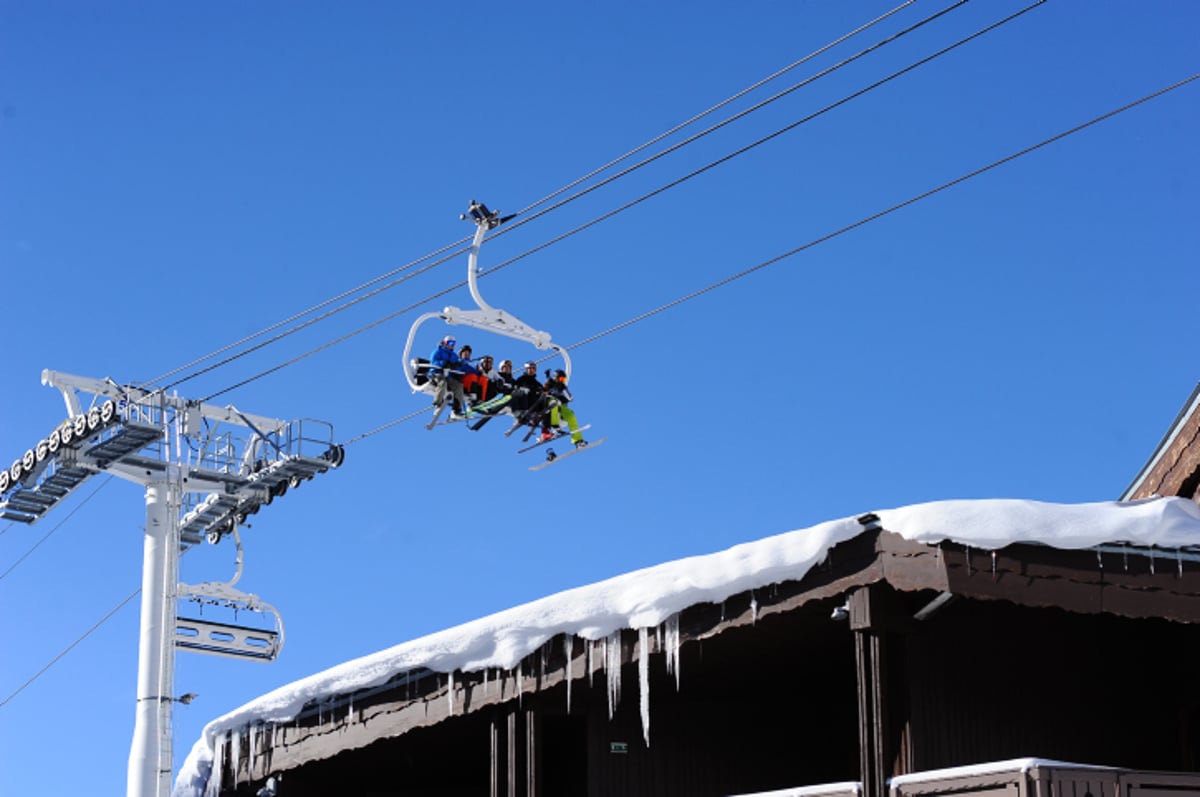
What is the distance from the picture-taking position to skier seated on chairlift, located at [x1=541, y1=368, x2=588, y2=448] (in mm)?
22469

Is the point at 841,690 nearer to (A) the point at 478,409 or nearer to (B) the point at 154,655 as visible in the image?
(A) the point at 478,409

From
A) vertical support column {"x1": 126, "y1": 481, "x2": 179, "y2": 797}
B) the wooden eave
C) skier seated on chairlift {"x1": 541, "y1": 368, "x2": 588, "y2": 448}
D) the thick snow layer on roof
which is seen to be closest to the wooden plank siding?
the wooden eave

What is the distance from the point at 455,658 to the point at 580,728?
8.19 feet

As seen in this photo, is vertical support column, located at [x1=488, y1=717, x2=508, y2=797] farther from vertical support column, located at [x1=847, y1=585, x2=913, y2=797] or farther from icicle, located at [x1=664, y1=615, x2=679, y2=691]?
vertical support column, located at [x1=847, y1=585, x2=913, y2=797]

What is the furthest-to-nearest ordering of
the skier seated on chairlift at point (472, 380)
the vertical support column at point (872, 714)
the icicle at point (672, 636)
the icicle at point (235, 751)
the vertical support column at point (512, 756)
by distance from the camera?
the icicle at point (235, 751), the skier seated on chairlift at point (472, 380), the vertical support column at point (512, 756), the icicle at point (672, 636), the vertical support column at point (872, 714)

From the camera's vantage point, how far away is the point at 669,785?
67.9ft

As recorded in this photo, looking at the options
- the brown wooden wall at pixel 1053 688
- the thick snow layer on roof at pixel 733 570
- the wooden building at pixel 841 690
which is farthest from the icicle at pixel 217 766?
the brown wooden wall at pixel 1053 688

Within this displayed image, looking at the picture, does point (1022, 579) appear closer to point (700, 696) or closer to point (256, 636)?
point (700, 696)

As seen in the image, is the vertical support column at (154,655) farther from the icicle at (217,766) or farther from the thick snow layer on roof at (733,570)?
the thick snow layer on roof at (733,570)

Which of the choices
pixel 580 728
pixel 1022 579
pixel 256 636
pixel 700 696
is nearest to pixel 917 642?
pixel 1022 579

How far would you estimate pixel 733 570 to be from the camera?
16.4m

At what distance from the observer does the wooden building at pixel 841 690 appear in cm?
1548

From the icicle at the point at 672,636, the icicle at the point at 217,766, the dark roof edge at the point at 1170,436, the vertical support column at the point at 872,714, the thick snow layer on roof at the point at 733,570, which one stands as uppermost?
the dark roof edge at the point at 1170,436

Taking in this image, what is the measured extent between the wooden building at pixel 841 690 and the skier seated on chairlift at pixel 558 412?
335cm
